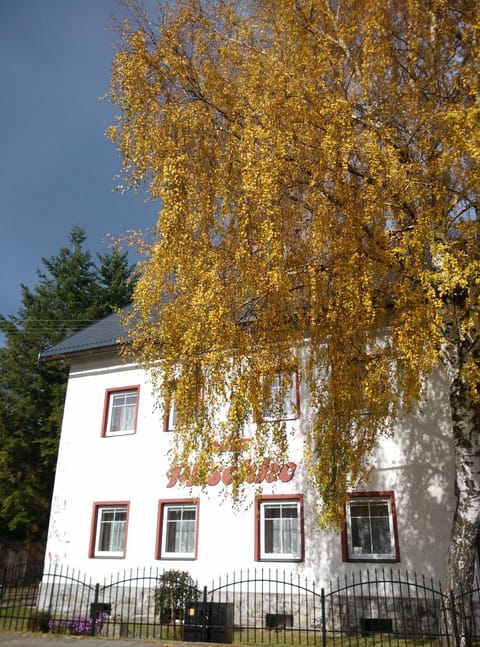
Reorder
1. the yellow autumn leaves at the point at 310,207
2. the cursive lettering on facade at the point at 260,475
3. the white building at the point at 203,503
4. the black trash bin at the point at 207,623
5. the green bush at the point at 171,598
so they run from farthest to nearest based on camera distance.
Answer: the cursive lettering on facade at the point at 260,475
the white building at the point at 203,503
the green bush at the point at 171,598
the black trash bin at the point at 207,623
the yellow autumn leaves at the point at 310,207

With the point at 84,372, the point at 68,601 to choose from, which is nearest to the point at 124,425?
the point at 84,372

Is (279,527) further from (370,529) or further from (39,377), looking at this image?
(39,377)

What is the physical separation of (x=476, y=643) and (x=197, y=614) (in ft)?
16.4

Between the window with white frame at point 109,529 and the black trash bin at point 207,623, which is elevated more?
the window with white frame at point 109,529

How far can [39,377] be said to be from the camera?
30547 millimetres

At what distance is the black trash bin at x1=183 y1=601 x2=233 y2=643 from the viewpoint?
1022 cm

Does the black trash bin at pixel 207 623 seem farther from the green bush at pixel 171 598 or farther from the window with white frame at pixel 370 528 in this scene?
the window with white frame at pixel 370 528

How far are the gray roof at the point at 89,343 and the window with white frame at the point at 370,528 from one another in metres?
8.23

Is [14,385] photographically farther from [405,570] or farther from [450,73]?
[450,73]

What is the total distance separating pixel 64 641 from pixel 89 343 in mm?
9108

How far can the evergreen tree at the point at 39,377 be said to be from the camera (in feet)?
89.1

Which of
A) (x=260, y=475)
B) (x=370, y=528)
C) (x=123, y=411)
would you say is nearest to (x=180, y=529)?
(x=260, y=475)

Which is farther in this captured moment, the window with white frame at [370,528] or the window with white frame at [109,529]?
the window with white frame at [109,529]

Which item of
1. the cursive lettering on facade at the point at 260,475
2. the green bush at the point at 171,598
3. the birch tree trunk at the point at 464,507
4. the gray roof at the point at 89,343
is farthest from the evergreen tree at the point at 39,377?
the birch tree trunk at the point at 464,507
